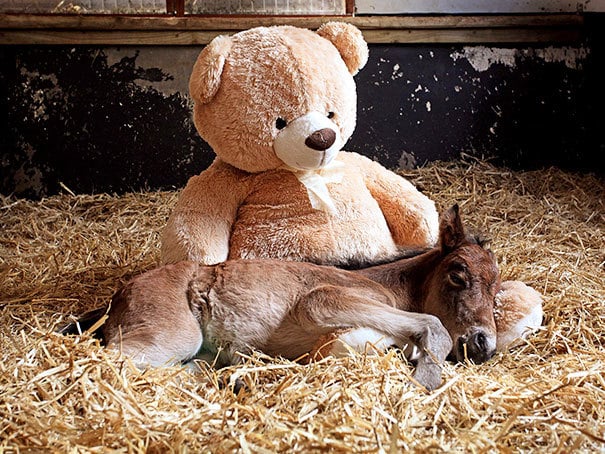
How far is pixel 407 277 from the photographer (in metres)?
2.89

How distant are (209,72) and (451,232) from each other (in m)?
1.10

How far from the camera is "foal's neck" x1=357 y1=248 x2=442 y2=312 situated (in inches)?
112

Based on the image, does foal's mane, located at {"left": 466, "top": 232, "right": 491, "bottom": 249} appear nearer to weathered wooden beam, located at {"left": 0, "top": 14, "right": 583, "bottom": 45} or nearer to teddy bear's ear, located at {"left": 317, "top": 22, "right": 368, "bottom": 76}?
teddy bear's ear, located at {"left": 317, "top": 22, "right": 368, "bottom": 76}

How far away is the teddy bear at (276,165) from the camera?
9.36ft

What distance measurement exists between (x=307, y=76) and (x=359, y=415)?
1.41 m

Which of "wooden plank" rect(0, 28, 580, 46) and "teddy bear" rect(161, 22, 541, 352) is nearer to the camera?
"teddy bear" rect(161, 22, 541, 352)

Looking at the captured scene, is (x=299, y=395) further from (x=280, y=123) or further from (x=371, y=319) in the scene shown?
(x=280, y=123)

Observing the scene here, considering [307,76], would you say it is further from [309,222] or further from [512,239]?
[512,239]

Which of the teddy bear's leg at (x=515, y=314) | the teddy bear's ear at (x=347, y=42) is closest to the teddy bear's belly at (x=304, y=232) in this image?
the teddy bear's leg at (x=515, y=314)

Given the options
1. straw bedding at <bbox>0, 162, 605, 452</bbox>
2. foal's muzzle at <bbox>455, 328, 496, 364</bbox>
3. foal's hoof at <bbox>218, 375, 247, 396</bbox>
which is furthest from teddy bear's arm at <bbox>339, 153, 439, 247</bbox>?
foal's hoof at <bbox>218, 375, 247, 396</bbox>

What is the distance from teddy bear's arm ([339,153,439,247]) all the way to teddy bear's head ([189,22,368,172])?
0.33m

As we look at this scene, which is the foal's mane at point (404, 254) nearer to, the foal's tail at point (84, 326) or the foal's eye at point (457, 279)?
the foal's eye at point (457, 279)

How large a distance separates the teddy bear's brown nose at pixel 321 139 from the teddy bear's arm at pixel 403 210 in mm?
484

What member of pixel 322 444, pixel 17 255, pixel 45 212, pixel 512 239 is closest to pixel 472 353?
pixel 322 444
